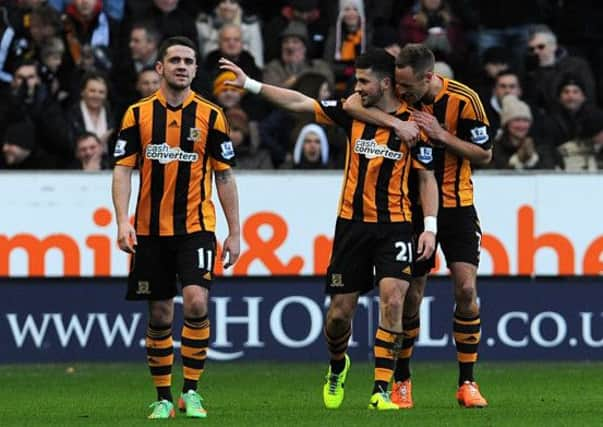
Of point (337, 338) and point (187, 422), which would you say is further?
point (337, 338)

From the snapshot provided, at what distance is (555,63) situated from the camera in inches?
706

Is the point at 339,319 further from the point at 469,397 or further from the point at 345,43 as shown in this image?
the point at 345,43

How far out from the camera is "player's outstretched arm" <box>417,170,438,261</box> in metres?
10.9

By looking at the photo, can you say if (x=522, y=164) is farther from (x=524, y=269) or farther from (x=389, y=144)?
(x=389, y=144)

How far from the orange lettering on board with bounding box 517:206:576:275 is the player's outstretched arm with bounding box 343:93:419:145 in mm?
4464

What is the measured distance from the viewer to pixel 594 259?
1510cm

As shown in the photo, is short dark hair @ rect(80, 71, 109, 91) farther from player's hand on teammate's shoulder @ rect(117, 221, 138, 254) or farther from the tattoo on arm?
player's hand on teammate's shoulder @ rect(117, 221, 138, 254)

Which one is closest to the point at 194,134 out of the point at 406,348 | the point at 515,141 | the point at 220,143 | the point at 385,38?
the point at 220,143

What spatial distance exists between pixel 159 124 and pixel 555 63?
824 cm

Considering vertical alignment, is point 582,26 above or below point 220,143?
above

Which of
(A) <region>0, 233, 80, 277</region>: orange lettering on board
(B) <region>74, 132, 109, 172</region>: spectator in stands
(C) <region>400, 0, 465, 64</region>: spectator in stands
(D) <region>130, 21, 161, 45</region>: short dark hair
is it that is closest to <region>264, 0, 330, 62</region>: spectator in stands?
(C) <region>400, 0, 465, 64</region>: spectator in stands

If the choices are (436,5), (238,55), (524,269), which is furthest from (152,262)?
(436,5)

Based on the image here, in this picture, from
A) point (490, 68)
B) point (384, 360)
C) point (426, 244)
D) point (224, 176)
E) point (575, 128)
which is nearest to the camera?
point (224, 176)

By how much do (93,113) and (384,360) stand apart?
19.1 ft
